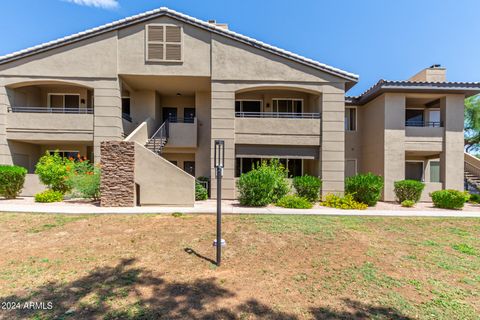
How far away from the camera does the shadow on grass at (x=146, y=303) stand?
3.68 metres

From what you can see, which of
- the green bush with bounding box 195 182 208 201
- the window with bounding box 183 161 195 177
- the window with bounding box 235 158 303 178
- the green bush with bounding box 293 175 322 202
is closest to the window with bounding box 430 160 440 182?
the window with bounding box 235 158 303 178

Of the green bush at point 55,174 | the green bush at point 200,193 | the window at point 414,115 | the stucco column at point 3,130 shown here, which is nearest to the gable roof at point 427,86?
the window at point 414,115

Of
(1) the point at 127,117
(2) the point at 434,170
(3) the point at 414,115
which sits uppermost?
(3) the point at 414,115

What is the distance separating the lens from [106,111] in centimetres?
1400

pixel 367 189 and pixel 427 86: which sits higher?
pixel 427 86

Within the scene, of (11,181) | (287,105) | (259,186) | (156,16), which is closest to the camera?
(259,186)

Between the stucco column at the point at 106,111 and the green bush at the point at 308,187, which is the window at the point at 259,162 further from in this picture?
the stucco column at the point at 106,111

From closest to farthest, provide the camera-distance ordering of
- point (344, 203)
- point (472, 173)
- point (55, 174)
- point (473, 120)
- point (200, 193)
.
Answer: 1. point (344, 203)
2. point (55, 174)
3. point (200, 193)
4. point (472, 173)
5. point (473, 120)

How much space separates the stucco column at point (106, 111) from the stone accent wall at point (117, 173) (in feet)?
14.2

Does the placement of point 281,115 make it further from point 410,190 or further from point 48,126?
point 48,126

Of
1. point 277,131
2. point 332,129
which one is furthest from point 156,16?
point 332,129

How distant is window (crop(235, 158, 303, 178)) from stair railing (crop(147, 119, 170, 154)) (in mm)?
4968

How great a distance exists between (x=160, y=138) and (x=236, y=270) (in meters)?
11.5

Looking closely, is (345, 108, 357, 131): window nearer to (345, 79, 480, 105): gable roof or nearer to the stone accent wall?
(345, 79, 480, 105): gable roof
